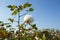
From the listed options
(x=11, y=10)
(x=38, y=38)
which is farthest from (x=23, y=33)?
(x=38, y=38)

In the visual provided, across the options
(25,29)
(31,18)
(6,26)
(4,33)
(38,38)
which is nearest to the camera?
(38,38)

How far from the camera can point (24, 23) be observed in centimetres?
159

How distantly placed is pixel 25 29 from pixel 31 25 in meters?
0.12

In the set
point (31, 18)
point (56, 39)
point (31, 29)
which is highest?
point (31, 18)

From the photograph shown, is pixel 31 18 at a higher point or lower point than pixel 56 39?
higher

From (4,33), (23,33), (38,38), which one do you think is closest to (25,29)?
(23,33)

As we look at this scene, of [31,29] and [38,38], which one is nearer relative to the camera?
[38,38]

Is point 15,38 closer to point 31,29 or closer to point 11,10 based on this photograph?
point 31,29

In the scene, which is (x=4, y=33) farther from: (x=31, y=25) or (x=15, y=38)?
(x=31, y=25)

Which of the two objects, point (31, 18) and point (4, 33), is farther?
point (31, 18)

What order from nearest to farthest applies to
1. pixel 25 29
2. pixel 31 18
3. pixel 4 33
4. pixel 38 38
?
pixel 38 38 → pixel 4 33 → pixel 31 18 → pixel 25 29

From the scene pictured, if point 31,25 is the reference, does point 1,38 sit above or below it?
below

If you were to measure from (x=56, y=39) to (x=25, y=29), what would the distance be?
0.36 meters

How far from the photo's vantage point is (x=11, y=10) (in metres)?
1.67
